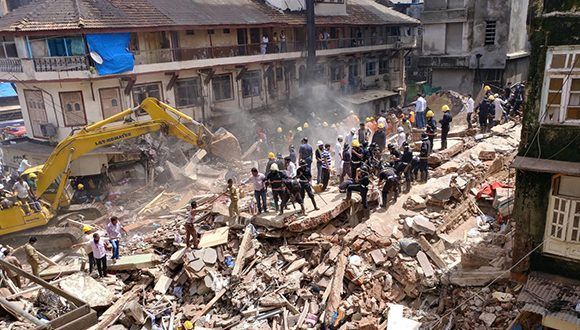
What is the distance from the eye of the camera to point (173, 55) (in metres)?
26.7

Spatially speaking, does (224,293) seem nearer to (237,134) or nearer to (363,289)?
(363,289)

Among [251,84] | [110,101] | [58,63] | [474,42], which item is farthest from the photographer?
[474,42]

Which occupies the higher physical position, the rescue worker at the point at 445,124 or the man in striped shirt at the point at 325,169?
the rescue worker at the point at 445,124

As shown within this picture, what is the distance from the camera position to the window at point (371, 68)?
43.3 meters

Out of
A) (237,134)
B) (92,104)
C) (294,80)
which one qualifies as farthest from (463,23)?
(92,104)

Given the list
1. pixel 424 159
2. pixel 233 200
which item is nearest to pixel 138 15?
pixel 233 200

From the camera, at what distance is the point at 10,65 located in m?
23.9

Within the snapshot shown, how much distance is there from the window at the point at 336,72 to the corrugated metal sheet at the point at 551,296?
30058mm

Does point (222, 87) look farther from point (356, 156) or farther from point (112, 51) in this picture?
point (356, 156)

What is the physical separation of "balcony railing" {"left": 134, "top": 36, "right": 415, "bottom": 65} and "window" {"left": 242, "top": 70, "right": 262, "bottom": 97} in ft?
5.68

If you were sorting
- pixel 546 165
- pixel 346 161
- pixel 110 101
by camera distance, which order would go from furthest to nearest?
1. pixel 110 101
2. pixel 346 161
3. pixel 546 165

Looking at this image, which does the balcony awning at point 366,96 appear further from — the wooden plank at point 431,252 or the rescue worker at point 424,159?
the wooden plank at point 431,252

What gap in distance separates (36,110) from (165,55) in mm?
7806

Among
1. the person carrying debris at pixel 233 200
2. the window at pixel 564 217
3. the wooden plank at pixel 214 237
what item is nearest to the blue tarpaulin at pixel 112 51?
the person carrying debris at pixel 233 200
